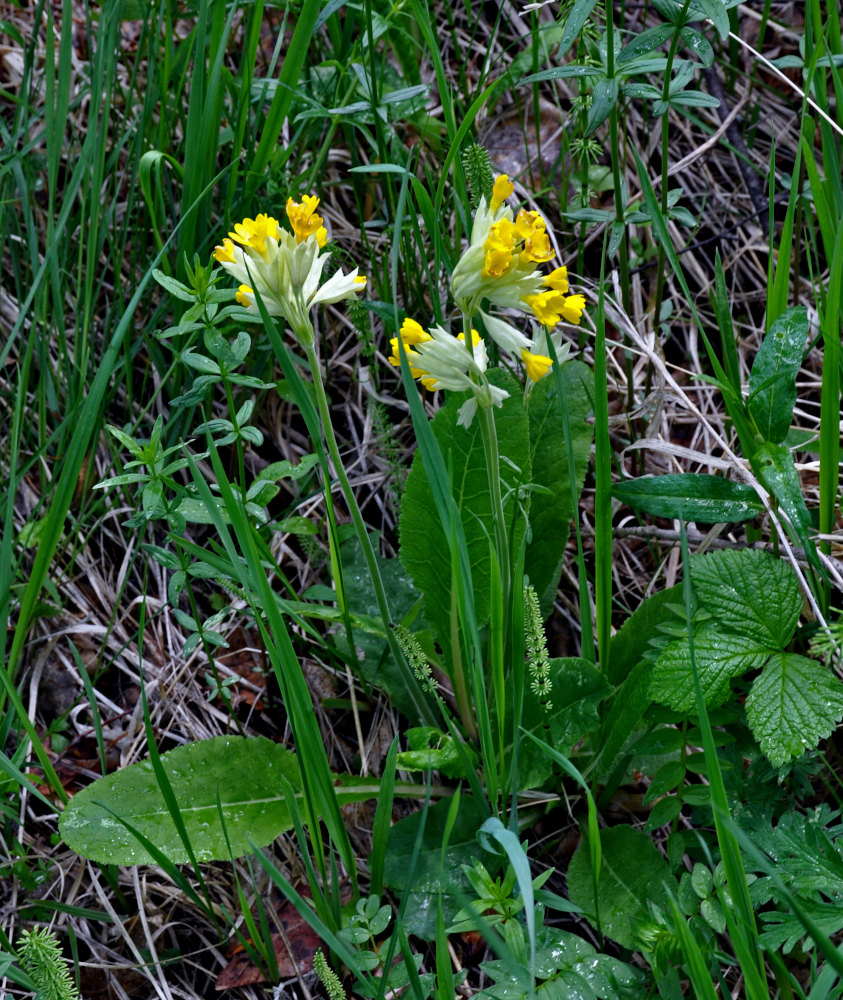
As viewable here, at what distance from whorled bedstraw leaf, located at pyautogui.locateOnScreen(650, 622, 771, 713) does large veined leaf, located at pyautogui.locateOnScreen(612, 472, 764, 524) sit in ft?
0.83

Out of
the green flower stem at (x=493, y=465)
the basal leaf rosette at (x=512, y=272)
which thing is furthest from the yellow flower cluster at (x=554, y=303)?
the green flower stem at (x=493, y=465)

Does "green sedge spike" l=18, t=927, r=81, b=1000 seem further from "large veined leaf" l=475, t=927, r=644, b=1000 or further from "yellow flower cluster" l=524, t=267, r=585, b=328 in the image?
"yellow flower cluster" l=524, t=267, r=585, b=328

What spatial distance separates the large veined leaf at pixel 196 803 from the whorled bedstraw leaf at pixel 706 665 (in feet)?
2.30

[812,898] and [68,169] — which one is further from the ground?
[68,169]

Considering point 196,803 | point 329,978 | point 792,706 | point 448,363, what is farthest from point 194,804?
point 792,706

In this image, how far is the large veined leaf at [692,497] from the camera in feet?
6.50

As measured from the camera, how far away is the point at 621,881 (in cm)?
192

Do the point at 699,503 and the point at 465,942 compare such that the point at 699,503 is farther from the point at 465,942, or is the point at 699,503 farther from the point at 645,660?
the point at 465,942

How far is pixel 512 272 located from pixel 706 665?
824 millimetres

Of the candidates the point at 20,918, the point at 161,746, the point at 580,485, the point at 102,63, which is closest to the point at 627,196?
the point at 580,485

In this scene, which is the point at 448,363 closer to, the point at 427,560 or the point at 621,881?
A: the point at 427,560

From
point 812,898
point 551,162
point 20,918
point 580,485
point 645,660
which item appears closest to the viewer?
point 812,898

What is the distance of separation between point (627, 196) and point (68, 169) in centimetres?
171

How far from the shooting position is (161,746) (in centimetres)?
235
